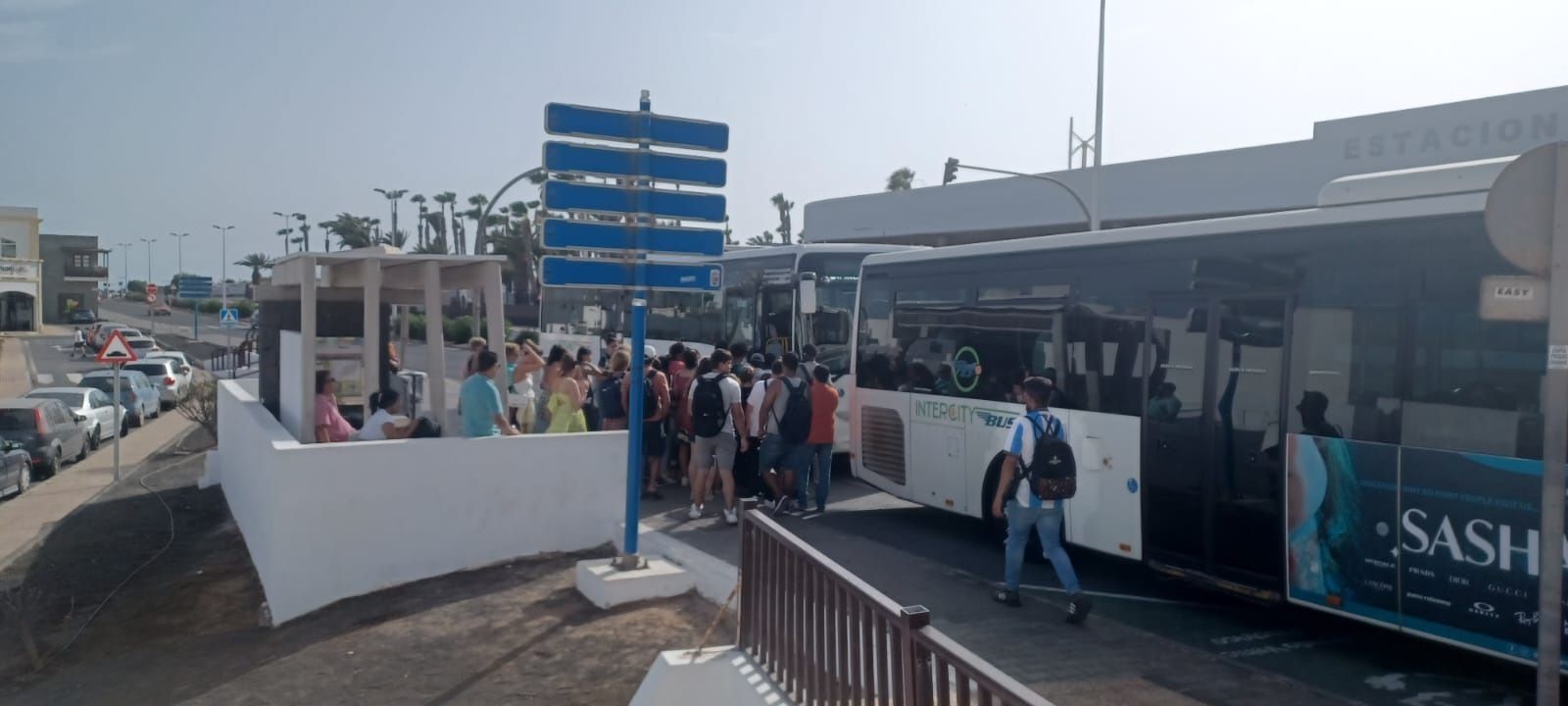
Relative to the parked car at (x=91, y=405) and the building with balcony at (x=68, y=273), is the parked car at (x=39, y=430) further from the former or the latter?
the building with balcony at (x=68, y=273)

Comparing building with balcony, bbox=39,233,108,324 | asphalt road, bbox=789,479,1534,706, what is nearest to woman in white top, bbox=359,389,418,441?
asphalt road, bbox=789,479,1534,706

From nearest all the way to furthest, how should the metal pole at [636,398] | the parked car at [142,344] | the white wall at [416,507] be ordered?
the metal pole at [636,398]
the white wall at [416,507]
the parked car at [142,344]

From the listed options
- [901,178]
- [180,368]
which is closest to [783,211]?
[901,178]

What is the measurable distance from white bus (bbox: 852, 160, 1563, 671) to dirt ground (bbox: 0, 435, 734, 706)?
11.6ft

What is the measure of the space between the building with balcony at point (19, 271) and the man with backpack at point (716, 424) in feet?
266

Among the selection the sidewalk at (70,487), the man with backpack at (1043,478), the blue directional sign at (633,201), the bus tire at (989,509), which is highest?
the blue directional sign at (633,201)

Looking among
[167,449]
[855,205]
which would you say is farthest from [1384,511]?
[855,205]

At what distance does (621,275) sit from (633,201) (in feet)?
1.72

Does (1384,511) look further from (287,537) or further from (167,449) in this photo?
(167,449)

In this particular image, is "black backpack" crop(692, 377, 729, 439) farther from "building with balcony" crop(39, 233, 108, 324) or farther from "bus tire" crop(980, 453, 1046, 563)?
"building with balcony" crop(39, 233, 108, 324)

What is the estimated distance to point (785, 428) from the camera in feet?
38.2

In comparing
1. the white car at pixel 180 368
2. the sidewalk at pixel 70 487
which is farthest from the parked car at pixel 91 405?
the white car at pixel 180 368

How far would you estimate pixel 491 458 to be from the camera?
370 inches

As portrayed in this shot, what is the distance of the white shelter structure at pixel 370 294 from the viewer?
11.3 meters
